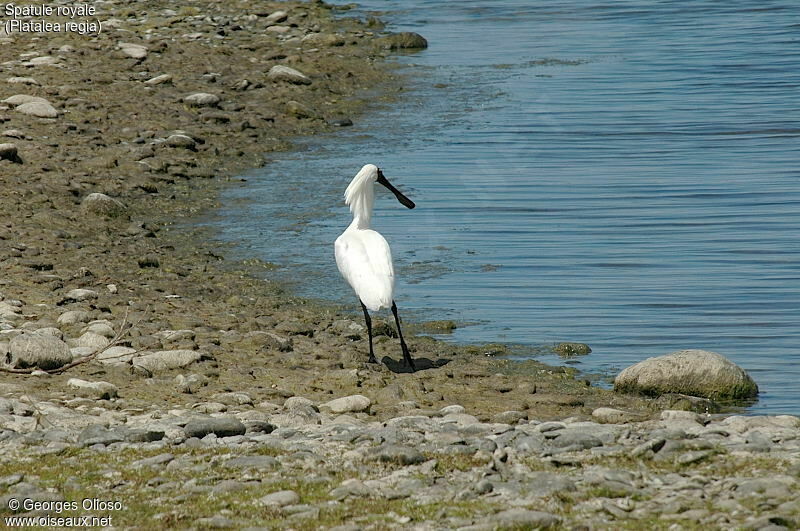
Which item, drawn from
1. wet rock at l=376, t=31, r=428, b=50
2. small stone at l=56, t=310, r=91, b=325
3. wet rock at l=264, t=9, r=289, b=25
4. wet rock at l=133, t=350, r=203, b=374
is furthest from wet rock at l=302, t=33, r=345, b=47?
wet rock at l=133, t=350, r=203, b=374

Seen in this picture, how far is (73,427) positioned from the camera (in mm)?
9000

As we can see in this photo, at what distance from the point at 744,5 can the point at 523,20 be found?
6.64 m

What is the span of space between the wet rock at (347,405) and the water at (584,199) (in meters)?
2.50

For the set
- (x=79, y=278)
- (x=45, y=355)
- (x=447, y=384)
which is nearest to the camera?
(x=45, y=355)

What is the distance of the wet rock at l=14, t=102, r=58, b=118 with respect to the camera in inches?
752

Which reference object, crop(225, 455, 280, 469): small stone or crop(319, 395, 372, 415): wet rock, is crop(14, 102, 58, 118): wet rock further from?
crop(225, 455, 280, 469): small stone

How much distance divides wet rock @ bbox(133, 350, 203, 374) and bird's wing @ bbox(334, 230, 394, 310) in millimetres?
1657

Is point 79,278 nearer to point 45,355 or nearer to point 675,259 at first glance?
point 45,355

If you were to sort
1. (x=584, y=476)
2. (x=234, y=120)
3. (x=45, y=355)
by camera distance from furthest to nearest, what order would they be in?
1. (x=234, y=120)
2. (x=45, y=355)
3. (x=584, y=476)

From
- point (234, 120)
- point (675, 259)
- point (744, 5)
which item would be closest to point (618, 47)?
point (744, 5)

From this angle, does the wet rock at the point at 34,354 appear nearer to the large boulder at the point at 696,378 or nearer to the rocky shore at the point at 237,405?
the rocky shore at the point at 237,405

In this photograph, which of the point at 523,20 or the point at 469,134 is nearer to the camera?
the point at 469,134

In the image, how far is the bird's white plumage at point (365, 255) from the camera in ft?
38.0

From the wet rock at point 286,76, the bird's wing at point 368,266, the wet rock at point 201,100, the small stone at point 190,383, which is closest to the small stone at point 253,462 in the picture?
the small stone at point 190,383
